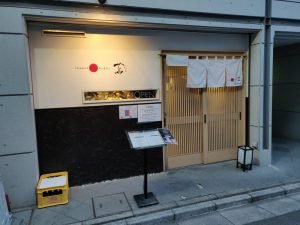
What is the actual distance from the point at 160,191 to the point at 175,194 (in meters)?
0.33

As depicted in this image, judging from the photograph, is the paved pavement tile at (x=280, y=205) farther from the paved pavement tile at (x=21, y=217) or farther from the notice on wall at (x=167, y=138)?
the paved pavement tile at (x=21, y=217)

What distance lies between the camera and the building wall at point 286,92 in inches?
338

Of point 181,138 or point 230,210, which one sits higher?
point 181,138

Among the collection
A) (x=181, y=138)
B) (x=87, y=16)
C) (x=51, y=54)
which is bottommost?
(x=181, y=138)

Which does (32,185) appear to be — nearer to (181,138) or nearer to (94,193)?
(94,193)

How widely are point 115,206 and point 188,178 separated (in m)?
1.93

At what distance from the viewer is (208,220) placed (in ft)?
13.4

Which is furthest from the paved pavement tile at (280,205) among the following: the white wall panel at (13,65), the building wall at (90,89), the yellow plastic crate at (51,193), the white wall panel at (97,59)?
the white wall panel at (13,65)

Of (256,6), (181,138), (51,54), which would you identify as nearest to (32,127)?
(51,54)

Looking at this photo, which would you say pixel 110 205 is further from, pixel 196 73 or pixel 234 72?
pixel 234 72

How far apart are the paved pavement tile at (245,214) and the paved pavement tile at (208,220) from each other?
12 centimetres

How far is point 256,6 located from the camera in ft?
18.6

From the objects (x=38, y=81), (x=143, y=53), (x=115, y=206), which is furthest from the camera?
(x=143, y=53)

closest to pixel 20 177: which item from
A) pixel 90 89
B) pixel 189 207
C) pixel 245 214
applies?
pixel 90 89
